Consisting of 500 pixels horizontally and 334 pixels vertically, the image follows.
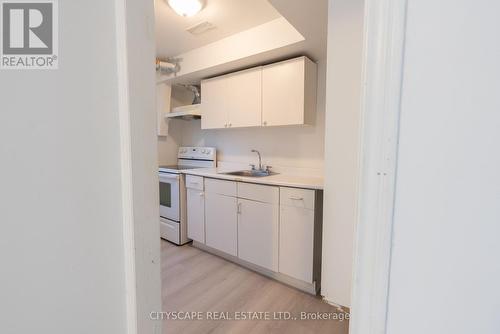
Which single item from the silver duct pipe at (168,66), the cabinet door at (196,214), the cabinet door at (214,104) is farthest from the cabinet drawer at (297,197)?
the silver duct pipe at (168,66)

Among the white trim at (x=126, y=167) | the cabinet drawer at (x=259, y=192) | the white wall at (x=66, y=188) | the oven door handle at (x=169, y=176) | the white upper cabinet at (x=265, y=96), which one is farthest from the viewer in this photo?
the oven door handle at (x=169, y=176)

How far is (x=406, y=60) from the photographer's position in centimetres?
43

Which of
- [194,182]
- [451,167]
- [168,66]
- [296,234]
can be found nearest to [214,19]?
[168,66]

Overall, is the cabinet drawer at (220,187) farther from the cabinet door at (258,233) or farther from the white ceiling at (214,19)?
the white ceiling at (214,19)

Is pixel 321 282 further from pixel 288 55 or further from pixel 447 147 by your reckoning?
pixel 288 55

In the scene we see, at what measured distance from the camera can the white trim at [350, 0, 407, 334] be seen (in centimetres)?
43

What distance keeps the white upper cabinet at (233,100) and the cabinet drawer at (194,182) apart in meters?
0.65

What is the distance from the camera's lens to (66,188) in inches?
25.1

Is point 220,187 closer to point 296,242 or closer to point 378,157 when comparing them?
point 296,242

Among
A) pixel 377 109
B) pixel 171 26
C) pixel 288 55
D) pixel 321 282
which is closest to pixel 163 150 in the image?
pixel 171 26

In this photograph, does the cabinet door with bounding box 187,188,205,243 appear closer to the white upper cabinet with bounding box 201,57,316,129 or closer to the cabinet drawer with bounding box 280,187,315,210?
the white upper cabinet with bounding box 201,57,316,129

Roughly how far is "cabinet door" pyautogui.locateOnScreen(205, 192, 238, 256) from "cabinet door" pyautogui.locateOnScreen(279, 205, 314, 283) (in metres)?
0.53

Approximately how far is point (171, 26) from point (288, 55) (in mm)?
1125

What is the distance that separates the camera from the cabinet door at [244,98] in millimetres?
2248
